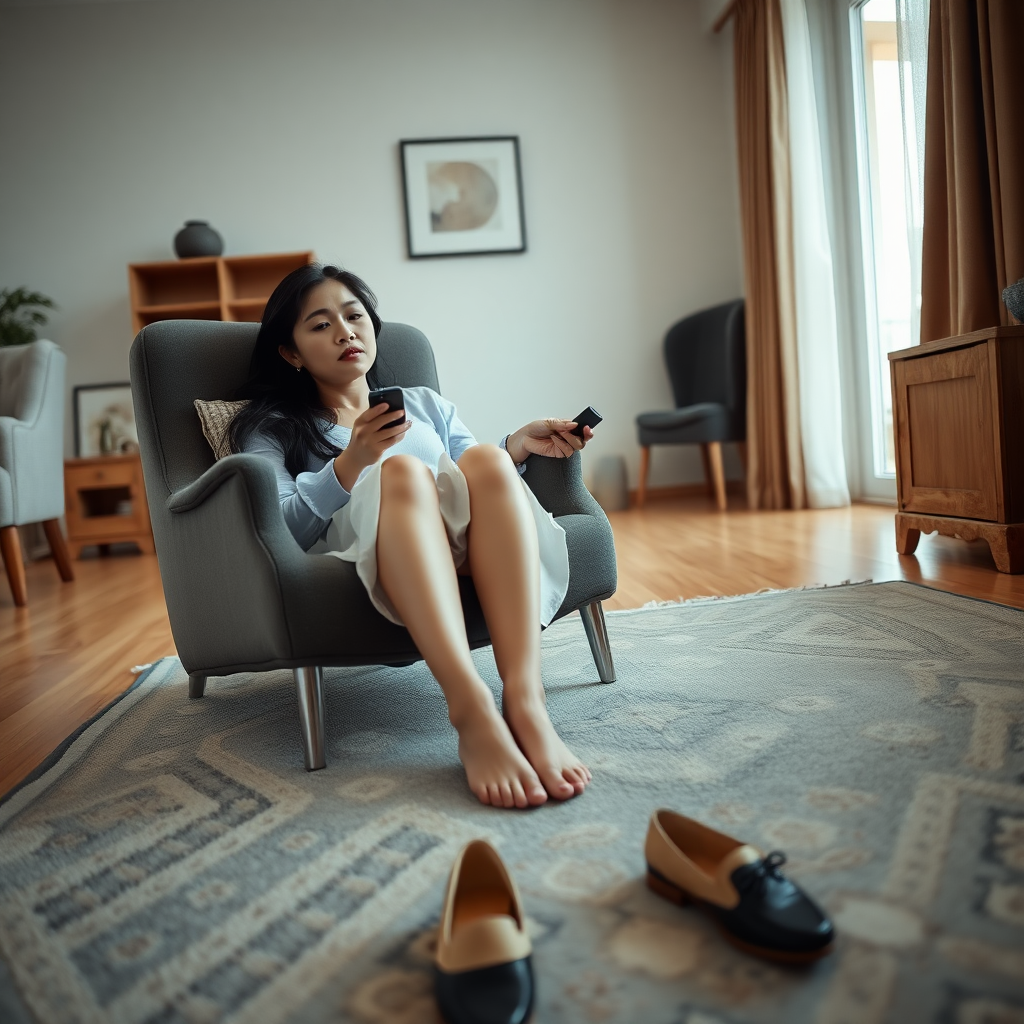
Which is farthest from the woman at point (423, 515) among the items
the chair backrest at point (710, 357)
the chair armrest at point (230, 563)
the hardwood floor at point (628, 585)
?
the chair backrest at point (710, 357)

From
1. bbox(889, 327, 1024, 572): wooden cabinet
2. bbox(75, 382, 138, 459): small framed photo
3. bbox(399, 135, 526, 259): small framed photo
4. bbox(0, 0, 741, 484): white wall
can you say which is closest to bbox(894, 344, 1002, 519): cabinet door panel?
bbox(889, 327, 1024, 572): wooden cabinet

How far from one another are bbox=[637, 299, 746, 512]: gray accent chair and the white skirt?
2.88 metres

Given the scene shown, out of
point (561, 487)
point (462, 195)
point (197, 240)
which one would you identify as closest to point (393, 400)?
point (561, 487)

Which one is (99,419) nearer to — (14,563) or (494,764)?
(14,563)

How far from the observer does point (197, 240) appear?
433 centimetres

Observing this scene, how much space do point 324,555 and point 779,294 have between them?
10.7 ft

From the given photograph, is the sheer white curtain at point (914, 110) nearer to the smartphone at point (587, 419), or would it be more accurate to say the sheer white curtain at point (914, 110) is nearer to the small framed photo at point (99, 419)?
the smartphone at point (587, 419)

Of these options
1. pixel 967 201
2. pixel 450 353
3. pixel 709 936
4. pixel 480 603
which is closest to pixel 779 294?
pixel 967 201

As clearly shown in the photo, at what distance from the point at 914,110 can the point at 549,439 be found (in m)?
2.18

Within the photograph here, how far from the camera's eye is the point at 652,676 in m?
1.56

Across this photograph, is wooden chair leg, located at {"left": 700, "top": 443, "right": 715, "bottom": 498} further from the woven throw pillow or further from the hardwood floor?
the woven throw pillow

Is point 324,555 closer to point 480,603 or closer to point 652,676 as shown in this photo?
point 480,603

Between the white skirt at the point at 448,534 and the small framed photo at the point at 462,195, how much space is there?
11.7ft

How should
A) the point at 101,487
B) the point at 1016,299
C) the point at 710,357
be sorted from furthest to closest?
1. the point at 710,357
2. the point at 101,487
3. the point at 1016,299
